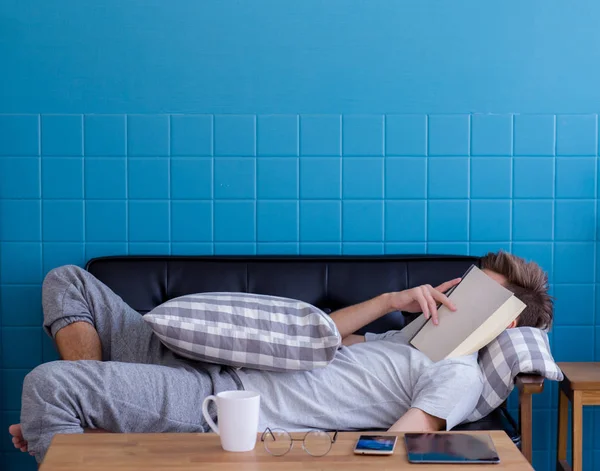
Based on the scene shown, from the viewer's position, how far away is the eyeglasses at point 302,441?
1398mm

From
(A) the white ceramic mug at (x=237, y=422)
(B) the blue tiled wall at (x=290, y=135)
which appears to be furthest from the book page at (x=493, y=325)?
(A) the white ceramic mug at (x=237, y=422)

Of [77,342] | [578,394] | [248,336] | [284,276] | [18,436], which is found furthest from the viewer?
[284,276]

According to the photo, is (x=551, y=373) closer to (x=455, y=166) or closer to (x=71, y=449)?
(x=455, y=166)

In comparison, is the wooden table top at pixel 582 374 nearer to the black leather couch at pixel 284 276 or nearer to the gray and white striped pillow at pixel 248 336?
the black leather couch at pixel 284 276

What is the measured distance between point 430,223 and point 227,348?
3.76 feet

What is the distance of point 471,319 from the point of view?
84.1 inches

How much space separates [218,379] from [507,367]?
0.81 meters

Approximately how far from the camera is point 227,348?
6.61ft

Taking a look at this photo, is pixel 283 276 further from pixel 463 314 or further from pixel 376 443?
pixel 376 443

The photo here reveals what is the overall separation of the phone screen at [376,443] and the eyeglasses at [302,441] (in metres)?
0.06

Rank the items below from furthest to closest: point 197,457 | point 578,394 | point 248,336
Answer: point 578,394, point 248,336, point 197,457

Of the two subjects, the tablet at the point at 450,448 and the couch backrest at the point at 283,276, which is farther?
the couch backrest at the point at 283,276

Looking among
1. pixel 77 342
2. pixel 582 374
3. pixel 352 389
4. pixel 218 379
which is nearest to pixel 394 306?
pixel 352 389

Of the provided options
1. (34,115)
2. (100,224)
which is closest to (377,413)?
(100,224)
